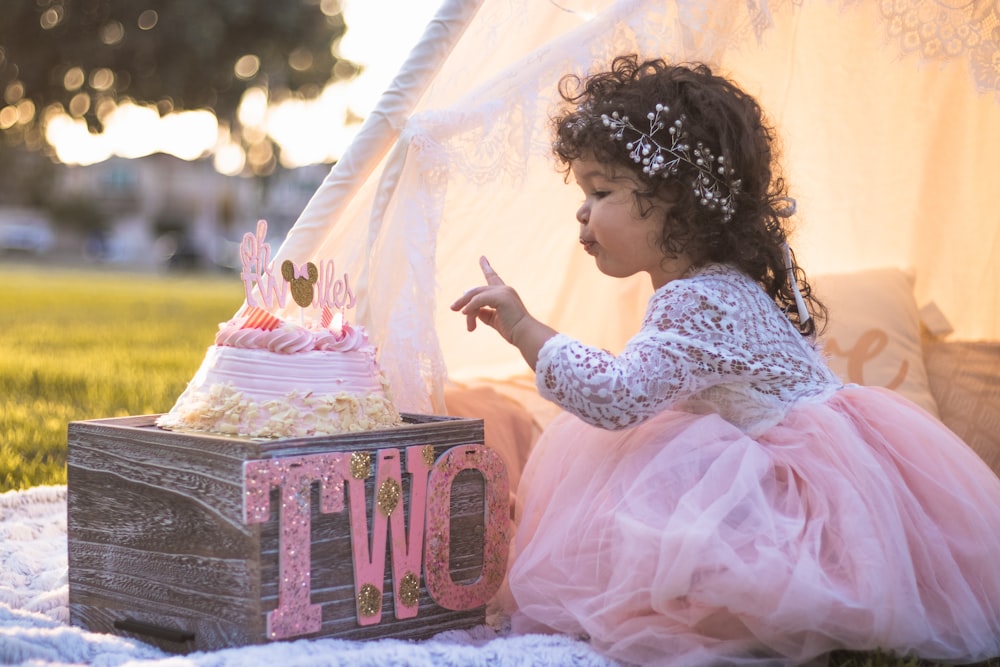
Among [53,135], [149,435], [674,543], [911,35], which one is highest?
[53,135]

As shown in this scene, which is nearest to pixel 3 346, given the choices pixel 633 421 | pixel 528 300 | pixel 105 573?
pixel 528 300

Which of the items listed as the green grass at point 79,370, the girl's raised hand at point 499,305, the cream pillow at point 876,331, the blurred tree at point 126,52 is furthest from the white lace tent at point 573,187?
the blurred tree at point 126,52

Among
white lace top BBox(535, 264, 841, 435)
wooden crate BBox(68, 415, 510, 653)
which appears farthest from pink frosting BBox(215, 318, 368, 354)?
white lace top BBox(535, 264, 841, 435)

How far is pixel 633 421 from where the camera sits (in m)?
1.74

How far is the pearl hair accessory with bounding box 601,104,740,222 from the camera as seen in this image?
Answer: 1865mm

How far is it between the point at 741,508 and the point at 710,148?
2.10ft

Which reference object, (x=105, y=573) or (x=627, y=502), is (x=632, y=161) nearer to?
(x=627, y=502)

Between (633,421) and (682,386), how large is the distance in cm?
10

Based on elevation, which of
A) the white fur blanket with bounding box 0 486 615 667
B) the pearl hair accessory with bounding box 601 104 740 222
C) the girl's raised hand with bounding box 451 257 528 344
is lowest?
the white fur blanket with bounding box 0 486 615 667

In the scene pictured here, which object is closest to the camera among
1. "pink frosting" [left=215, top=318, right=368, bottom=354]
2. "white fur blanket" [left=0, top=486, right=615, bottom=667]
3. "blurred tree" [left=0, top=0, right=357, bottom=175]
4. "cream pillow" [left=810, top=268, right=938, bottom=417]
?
"white fur blanket" [left=0, top=486, right=615, bottom=667]

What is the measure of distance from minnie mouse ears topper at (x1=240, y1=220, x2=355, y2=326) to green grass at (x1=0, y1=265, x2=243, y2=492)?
4.12 ft

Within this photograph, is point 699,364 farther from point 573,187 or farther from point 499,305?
point 573,187

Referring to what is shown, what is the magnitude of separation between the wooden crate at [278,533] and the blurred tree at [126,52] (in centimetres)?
568

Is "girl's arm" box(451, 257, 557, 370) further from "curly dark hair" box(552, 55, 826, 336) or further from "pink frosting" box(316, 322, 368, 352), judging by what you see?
"curly dark hair" box(552, 55, 826, 336)
